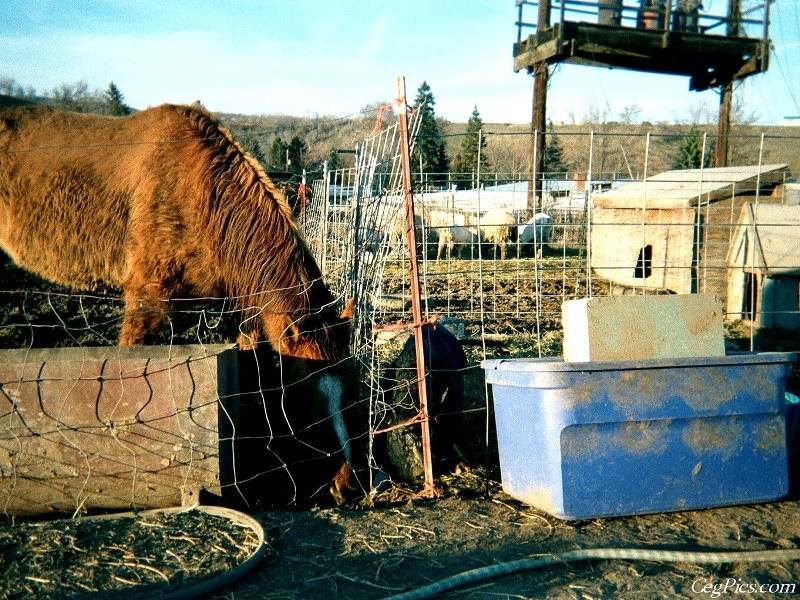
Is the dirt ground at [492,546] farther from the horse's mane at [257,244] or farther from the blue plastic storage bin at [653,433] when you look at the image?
the horse's mane at [257,244]

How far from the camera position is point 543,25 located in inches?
566

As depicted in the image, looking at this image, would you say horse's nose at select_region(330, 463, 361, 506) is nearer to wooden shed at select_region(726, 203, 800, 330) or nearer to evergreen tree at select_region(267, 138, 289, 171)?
wooden shed at select_region(726, 203, 800, 330)

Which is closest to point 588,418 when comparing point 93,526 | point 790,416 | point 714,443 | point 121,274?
point 714,443

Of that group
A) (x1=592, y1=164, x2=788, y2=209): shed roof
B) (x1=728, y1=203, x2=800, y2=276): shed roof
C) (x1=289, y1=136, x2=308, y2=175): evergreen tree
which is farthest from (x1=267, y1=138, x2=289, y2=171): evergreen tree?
(x1=728, y1=203, x2=800, y2=276): shed roof

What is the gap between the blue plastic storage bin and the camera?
10.9 ft

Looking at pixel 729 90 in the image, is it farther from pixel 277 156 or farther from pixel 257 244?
pixel 277 156

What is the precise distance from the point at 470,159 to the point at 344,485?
87.2 feet

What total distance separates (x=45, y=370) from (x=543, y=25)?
1353cm

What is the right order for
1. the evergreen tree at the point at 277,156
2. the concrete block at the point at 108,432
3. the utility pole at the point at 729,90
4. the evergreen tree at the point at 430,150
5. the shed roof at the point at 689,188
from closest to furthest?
the concrete block at the point at 108,432 < the shed roof at the point at 689,188 < the evergreen tree at the point at 430,150 < the utility pole at the point at 729,90 < the evergreen tree at the point at 277,156

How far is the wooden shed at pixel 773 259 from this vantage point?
6.39m

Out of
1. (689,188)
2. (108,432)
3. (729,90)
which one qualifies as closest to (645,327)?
(108,432)

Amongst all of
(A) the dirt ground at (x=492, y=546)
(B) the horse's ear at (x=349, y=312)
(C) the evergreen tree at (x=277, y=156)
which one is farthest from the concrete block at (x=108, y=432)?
(C) the evergreen tree at (x=277, y=156)

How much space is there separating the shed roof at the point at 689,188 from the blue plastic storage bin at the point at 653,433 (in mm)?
4023

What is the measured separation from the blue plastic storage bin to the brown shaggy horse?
4.27 feet
